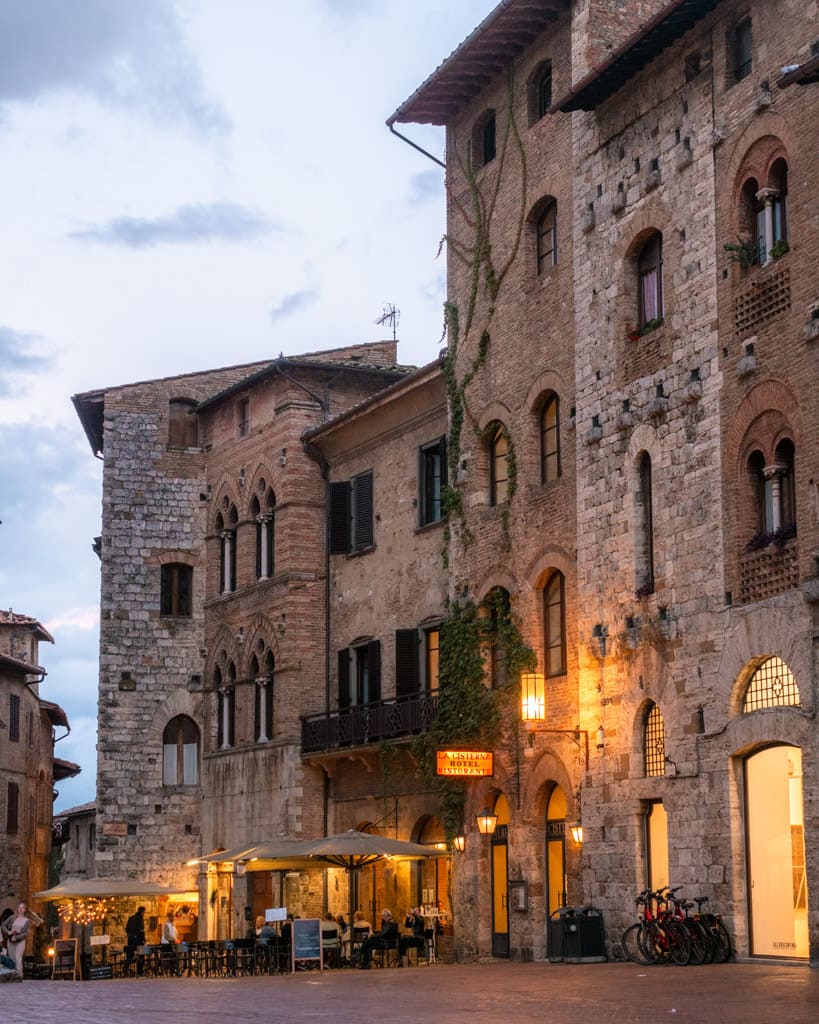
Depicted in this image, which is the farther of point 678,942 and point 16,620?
point 16,620

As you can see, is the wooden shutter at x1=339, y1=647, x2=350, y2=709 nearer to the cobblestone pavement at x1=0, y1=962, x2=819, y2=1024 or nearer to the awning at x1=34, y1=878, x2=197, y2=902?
the awning at x1=34, y1=878, x2=197, y2=902

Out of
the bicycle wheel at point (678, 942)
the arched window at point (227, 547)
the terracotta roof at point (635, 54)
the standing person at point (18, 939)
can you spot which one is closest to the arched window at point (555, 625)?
the bicycle wheel at point (678, 942)

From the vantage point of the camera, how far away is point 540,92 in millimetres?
32875

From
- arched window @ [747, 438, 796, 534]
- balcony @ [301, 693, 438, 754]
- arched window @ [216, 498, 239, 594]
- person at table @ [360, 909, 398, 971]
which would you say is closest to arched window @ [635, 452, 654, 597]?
arched window @ [747, 438, 796, 534]

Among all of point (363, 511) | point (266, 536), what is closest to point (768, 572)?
point (363, 511)

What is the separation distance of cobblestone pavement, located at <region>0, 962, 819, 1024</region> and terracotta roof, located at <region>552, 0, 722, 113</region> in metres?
13.2

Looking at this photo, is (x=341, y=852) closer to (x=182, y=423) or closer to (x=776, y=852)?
(x=776, y=852)

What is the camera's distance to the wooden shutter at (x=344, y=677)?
130 feet

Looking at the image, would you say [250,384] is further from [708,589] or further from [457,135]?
[708,589]

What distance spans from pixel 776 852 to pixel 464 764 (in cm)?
800

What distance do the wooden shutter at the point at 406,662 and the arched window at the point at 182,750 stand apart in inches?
401

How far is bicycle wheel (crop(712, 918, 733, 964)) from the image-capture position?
24609 mm

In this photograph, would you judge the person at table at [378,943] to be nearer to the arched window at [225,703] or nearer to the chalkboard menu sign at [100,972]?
the chalkboard menu sign at [100,972]

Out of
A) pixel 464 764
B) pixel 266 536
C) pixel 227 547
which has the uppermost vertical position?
pixel 227 547
